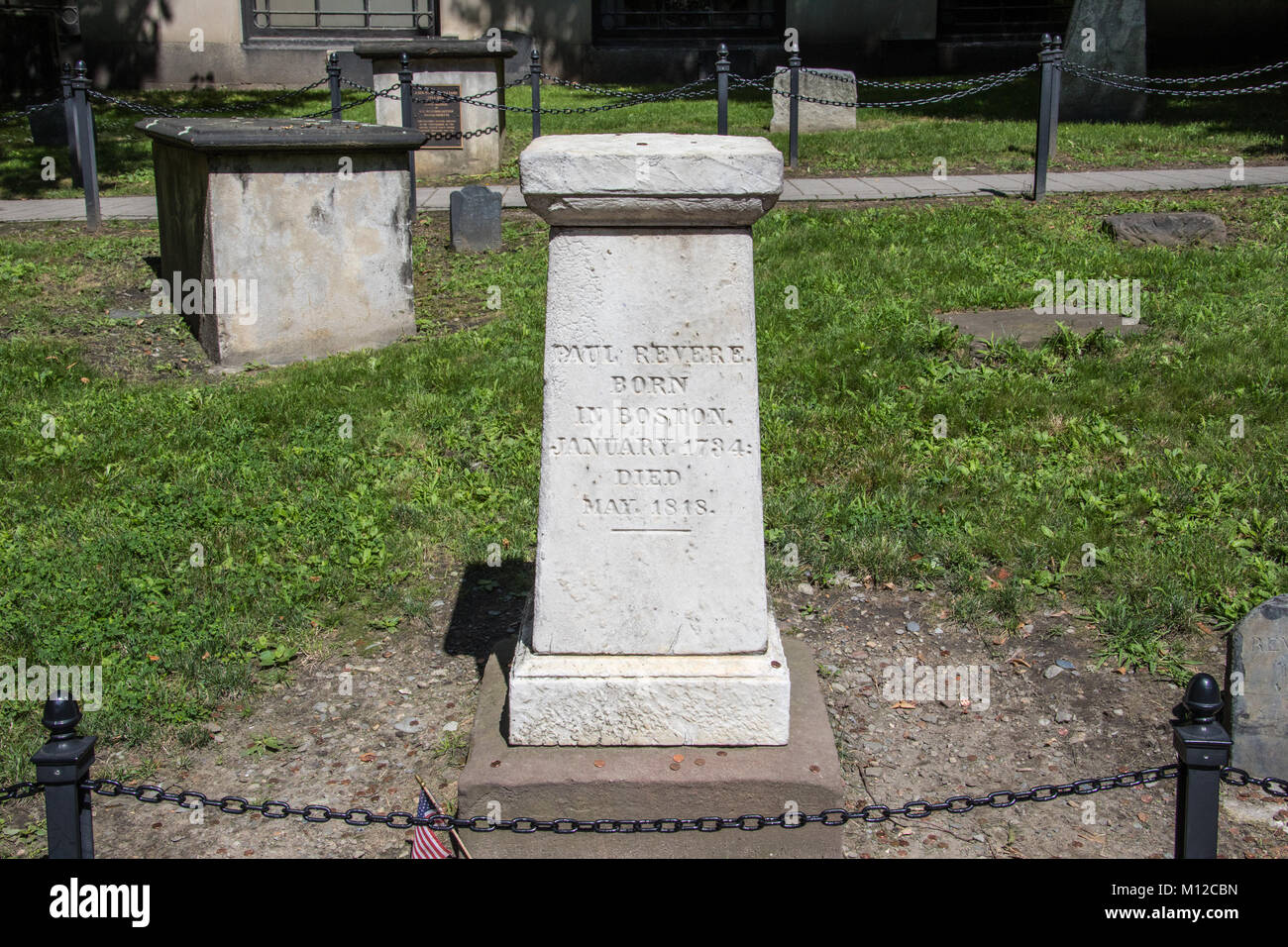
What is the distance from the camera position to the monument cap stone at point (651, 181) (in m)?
3.40

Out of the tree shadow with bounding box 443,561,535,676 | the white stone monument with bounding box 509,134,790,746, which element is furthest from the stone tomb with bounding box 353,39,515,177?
the white stone monument with bounding box 509,134,790,746

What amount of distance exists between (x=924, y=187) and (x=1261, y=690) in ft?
28.9

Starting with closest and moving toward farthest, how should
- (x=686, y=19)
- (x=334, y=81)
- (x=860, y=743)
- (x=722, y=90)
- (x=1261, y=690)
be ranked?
(x=1261, y=690) < (x=860, y=743) < (x=334, y=81) < (x=722, y=90) < (x=686, y=19)

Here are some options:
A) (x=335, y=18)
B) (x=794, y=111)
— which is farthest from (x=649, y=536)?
(x=335, y=18)

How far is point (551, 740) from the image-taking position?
3.79 metres

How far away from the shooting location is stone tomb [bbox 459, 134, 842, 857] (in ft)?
11.6

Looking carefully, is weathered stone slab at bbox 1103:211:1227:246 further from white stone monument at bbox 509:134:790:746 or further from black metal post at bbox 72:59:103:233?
black metal post at bbox 72:59:103:233

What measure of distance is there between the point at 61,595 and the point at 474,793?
2.34 meters

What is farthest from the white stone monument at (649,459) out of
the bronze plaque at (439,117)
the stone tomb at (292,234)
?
the bronze plaque at (439,117)

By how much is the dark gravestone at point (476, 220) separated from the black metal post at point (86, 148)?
3.35 meters

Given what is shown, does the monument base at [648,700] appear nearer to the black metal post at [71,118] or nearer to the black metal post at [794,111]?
the black metal post at [794,111]

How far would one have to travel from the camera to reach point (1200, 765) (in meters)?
2.81

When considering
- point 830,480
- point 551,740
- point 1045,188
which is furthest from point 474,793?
point 1045,188

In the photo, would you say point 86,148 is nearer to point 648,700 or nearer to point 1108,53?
point 648,700
